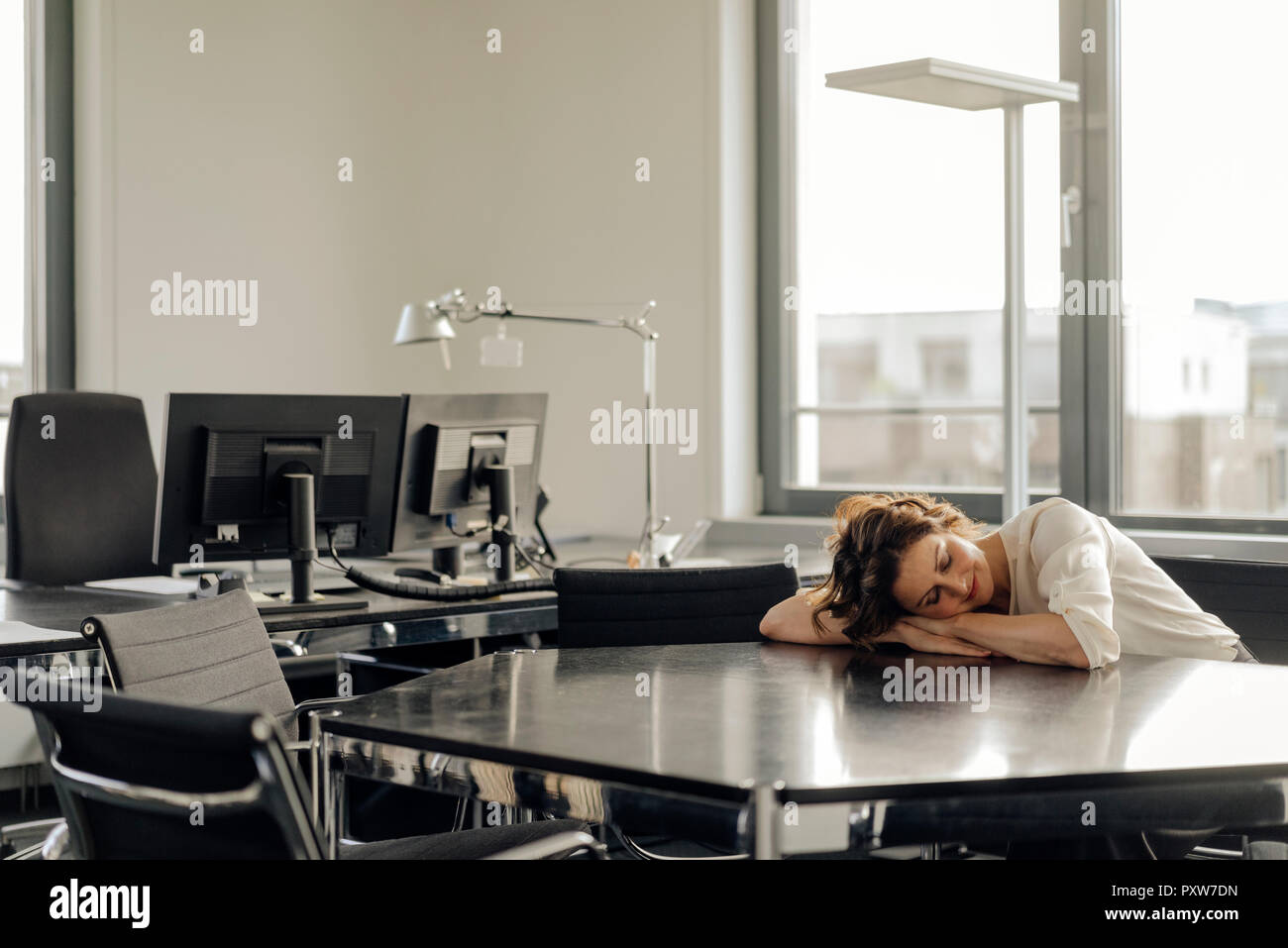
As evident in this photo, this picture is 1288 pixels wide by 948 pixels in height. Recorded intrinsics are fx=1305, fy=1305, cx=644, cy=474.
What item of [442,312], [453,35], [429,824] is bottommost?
[429,824]

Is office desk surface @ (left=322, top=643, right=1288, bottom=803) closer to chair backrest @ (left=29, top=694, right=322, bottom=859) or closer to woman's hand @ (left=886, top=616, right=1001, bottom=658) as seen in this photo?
woman's hand @ (left=886, top=616, right=1001, bottom=658)

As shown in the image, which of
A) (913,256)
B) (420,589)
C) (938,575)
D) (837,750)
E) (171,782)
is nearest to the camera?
(171,782)

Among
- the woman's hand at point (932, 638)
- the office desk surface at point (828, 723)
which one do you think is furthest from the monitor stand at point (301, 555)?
the woman's hand at point (932, 638)

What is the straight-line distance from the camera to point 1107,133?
3955 millimetres

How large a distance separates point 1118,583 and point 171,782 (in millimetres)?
1616

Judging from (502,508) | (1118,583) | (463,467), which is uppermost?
(463,467)

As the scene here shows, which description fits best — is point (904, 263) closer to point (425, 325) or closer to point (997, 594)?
point (425, 325)

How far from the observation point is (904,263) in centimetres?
440

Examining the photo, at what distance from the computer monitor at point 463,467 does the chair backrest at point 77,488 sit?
905 millimetres

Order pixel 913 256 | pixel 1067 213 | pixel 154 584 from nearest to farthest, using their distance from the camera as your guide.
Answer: pixel 154 584 < pixel 1067 213 < pixel 913 256

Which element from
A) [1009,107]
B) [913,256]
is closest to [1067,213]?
[913,256]
